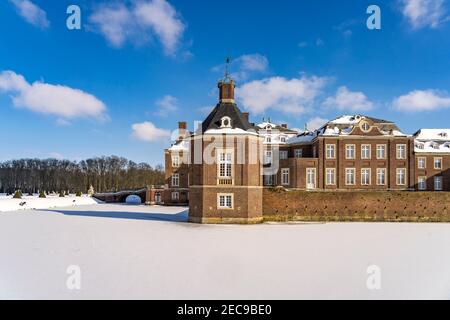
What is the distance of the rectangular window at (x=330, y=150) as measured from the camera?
107 ft

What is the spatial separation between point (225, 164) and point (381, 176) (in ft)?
63.0

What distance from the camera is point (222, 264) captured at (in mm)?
10758

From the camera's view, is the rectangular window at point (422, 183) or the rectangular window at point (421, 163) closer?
the rectangular window at point (422, 183)

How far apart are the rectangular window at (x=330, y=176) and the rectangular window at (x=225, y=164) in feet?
47.0

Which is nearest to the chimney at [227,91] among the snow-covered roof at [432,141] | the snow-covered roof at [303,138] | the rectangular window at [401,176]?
the snow-covered roof at [303,138]

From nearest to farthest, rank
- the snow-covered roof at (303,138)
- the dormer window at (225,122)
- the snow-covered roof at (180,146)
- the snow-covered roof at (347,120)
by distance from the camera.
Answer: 1. the dormer window at (225,122)
2. the snow-covered roof at (347,120)
3. the snow-covered roof at (303,138)
4. the snow-covered roof at (180,146)

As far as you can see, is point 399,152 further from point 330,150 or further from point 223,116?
point 223,116

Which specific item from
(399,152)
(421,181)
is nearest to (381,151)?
(399,152)

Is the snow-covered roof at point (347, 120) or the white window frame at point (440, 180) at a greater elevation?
the snow-covered roof at point (347, 120)

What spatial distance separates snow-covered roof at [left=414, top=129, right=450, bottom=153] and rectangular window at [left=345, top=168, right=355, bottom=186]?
8456 millimetres

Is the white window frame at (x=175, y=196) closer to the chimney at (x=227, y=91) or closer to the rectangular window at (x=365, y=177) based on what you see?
the chimney at (x=227, y=91)

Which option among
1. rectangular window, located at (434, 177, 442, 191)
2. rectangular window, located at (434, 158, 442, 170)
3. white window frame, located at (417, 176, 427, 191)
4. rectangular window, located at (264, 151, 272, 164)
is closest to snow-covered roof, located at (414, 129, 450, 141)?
rectangular window, located at (434, 158, 442, 170)
